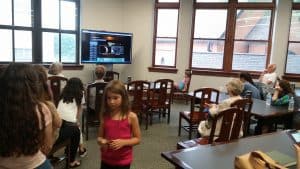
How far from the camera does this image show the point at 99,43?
20.3ft

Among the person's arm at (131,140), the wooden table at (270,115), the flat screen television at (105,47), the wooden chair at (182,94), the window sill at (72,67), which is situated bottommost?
the wooden chair at (182,94)

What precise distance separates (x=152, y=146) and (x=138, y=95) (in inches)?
37.1

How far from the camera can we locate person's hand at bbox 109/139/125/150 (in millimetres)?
1748

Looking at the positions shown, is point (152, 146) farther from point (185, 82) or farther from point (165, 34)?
point (165, 34)

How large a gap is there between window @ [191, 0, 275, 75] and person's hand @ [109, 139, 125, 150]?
515 centimetres

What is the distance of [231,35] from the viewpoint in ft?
21.2

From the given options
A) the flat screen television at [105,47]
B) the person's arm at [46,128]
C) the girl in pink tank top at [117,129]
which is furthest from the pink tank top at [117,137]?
the flat screen television at [105,47]

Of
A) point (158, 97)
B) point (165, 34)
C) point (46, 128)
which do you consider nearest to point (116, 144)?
point (46, 128)

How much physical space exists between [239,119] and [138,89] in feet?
7.06

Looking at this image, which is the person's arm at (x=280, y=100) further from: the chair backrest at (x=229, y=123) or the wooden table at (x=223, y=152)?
the wooden table at (x=223, y=152)

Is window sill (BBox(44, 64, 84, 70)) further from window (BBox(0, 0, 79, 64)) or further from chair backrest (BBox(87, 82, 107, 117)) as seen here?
chair backrest (BBox(87, 82, 107, 117))

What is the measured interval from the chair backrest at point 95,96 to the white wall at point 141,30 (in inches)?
102

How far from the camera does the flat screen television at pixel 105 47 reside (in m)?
5.99

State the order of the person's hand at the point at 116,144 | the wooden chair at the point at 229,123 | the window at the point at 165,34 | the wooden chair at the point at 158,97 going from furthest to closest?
the window at the point at 165,34
the wooden chair at the point at 158,97
the wooden chair at the point at 229,123
the person's hand at the point at 116,144
